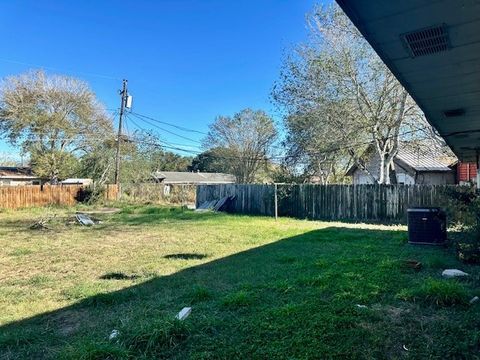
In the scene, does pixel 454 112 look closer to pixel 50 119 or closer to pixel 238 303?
pixel 238 303

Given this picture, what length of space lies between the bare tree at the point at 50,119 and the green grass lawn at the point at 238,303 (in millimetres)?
22107

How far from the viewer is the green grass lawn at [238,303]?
2.43 metres

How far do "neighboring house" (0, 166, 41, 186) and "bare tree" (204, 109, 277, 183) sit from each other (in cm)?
1541

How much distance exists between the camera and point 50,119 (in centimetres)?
2619

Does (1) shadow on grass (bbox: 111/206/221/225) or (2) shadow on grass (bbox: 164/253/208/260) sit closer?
(2) shadow on grass (bbox: 164/253/208/260)

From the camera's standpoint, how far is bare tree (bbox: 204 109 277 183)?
1165 inches

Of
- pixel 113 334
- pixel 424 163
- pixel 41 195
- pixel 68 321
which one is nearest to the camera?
pixel 113 334

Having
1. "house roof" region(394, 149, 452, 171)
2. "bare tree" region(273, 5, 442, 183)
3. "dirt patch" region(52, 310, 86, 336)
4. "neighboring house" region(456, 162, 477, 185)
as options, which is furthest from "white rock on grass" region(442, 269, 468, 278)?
"house roof" region(394, 149, 452, 171)

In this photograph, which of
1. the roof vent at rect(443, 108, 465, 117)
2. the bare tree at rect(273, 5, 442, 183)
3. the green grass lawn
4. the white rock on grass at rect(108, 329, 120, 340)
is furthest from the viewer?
the bare tree at rect(273, 5, 442, 183)

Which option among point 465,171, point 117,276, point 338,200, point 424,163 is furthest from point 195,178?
point 117,276

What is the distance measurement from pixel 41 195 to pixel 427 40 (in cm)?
2079

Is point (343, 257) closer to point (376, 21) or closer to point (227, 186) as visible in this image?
point (376, 21)

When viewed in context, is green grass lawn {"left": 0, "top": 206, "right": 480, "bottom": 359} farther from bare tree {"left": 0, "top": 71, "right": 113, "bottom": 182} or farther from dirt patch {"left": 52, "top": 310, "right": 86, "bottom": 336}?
bare tree {"left": 0, "top": 71, "right": 113, "bottom": 182}

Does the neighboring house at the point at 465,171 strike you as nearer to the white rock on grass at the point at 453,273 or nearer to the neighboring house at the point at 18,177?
the white rock on grass at the point at 453,273
